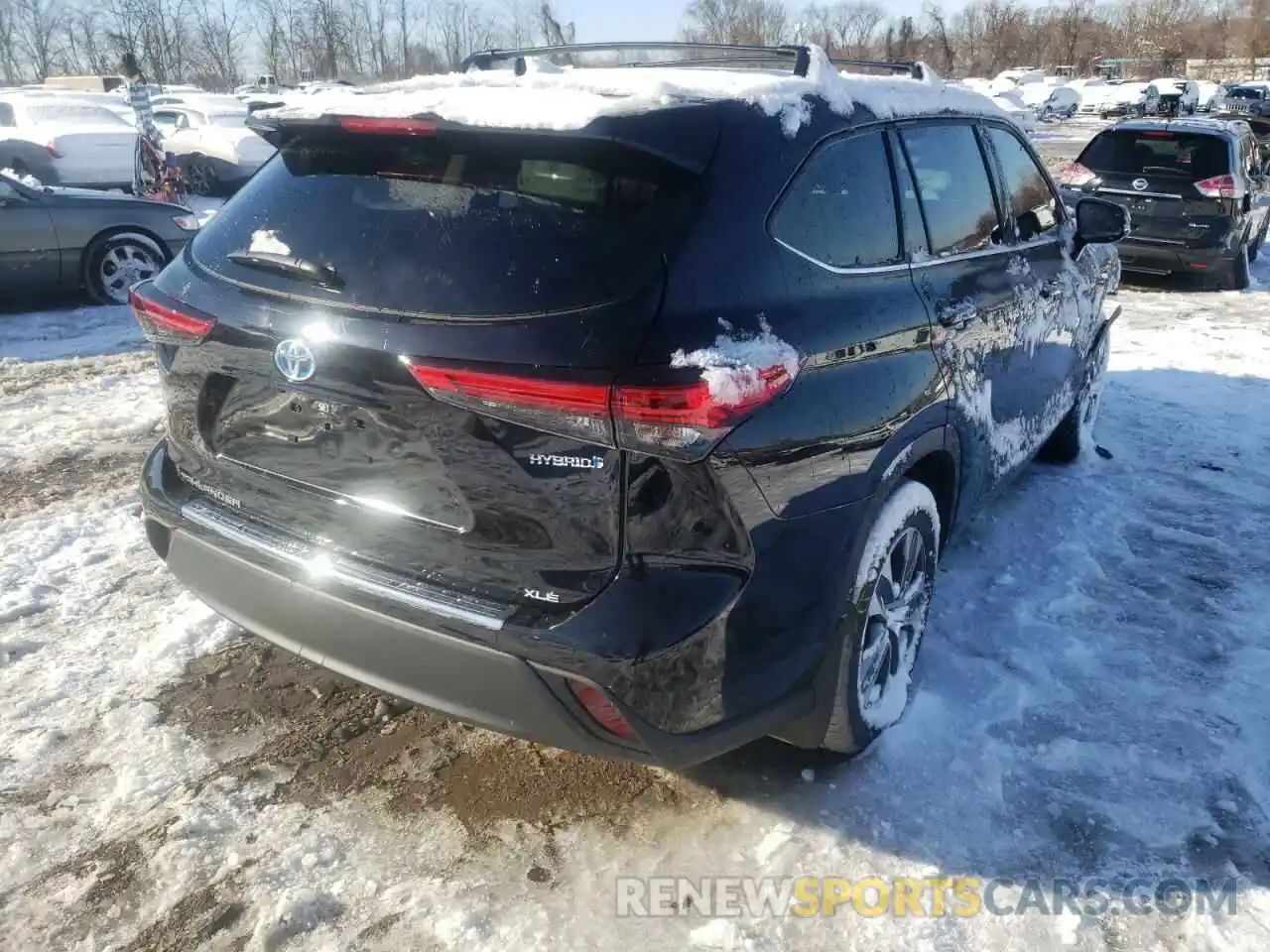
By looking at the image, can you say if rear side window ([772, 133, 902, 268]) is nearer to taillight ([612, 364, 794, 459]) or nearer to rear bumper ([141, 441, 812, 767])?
taillight ([612, 364, 794, 459])

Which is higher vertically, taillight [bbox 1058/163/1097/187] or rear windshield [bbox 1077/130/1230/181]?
rear windshield [bbox 1077/130/1230/181]

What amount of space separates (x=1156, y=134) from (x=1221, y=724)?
8.33 meters

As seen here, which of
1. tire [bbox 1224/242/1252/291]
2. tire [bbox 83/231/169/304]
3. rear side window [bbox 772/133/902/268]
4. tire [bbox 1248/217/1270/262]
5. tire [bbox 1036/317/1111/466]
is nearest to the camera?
rear side window [bbox 772/133/902/268]

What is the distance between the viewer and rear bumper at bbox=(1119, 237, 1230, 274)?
9523mm

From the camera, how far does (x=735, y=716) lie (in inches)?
90.4

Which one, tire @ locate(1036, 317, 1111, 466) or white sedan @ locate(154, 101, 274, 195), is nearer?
tire @ locate(1036, 317, 1111, 466)

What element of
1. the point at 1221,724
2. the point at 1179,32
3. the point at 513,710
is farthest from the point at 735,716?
the point at 1179,32

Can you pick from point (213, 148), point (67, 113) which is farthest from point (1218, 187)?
point (67, 113)

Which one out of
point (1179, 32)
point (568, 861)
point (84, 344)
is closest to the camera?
point (568, 861)

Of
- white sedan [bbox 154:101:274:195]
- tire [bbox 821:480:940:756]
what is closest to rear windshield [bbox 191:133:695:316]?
tire [bbox 821:480:940:756]

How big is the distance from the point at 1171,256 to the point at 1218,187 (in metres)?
0.70

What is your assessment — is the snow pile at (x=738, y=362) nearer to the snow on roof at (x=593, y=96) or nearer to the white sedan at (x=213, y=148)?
the snow on roof at (x=593, y=96)

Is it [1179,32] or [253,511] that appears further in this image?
[1179,32]

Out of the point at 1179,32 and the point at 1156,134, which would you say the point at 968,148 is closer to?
the point at 1156,134
